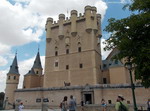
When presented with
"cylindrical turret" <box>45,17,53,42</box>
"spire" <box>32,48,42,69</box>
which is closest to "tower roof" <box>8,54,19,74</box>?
"spire" <box>32,48,42,69</box>

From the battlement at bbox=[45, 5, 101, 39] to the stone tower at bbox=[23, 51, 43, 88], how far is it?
476 inches

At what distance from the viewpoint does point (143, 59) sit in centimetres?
1012

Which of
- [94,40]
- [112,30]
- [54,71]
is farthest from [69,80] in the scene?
[112,30]

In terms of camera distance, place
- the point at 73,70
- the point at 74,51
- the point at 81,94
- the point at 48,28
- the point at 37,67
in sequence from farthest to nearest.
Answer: the point at 37,67 → the point at 48,28 → the point at 74,51 → the point at 73,70 → the point at 81,94

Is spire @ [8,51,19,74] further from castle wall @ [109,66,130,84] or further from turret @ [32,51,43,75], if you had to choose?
castle wall @ [109,66,130,84]

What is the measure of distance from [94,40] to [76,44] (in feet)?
14.4

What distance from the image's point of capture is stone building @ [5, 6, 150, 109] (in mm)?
32094

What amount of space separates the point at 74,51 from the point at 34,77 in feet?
50.1

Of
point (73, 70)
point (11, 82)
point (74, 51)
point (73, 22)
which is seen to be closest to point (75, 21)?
point (73, 22)

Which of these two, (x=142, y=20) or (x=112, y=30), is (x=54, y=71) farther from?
(x=142, y=20)

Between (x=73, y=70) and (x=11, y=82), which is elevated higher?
(x=73, y=70)

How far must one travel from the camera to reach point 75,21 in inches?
1644

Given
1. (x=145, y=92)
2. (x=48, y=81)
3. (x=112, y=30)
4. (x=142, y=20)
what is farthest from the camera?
(x=48, y=81)

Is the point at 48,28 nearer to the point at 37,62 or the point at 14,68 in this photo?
the point at 37,62
